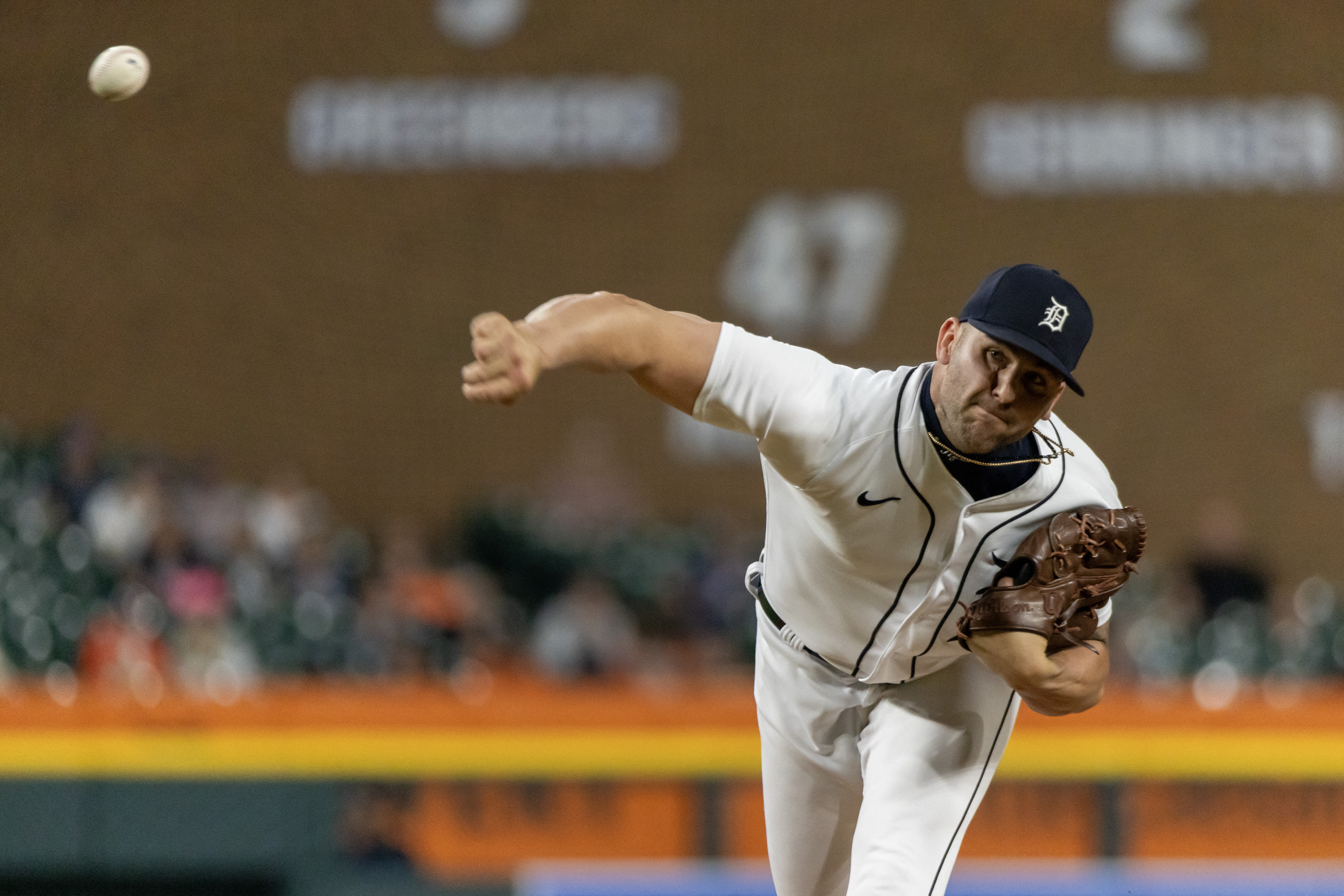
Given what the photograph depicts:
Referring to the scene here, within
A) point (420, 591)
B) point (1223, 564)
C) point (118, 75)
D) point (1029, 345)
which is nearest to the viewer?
point (1029, 345)

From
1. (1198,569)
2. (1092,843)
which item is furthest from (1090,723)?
(1198,569)

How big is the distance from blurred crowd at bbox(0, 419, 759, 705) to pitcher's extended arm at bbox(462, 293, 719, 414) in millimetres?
4275

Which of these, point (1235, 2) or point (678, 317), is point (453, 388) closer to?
point (1235, 2)

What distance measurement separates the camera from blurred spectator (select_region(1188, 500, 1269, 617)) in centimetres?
1073

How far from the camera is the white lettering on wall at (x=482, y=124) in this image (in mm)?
12156

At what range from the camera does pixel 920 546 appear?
113 inches

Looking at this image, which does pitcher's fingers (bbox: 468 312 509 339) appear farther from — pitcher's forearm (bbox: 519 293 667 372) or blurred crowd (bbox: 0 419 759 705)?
blurred crowd (bbox: 0 419 759 705)

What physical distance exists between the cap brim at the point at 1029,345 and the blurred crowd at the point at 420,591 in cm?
440

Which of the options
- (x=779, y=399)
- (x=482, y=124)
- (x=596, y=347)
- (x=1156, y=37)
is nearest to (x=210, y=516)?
(x=482, y=124)

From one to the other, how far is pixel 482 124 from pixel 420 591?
4548 millimetres

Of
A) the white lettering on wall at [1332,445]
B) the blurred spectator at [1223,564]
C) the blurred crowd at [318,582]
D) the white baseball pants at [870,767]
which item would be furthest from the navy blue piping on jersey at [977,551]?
the white lettering on wall at [1332,445]

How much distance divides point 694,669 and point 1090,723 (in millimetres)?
4019

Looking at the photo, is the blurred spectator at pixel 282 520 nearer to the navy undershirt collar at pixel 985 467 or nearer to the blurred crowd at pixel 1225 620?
the blurred crowd at pixel 1225 620

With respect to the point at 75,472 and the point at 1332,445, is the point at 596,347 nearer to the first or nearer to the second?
the point at 75,472
